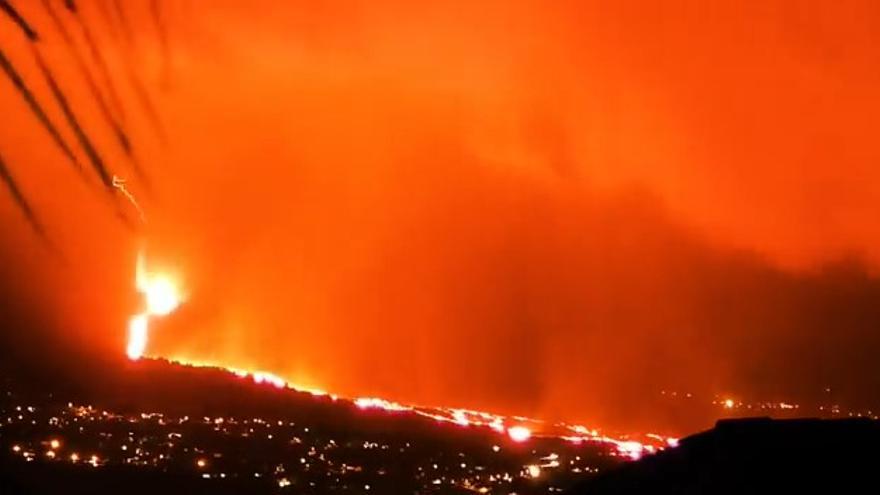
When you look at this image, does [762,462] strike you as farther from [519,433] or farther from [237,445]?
[519,433]

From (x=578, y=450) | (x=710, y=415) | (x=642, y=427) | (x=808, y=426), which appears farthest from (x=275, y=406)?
(x=808, y=426)

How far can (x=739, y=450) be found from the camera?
10531 millimetres

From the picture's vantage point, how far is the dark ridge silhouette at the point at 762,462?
10.0 metres

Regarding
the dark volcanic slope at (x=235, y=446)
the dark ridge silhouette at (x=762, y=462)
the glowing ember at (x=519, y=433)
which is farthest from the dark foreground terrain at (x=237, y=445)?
the dark ridge silhouette at (x=762, y=462)

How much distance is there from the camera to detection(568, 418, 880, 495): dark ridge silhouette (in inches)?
396

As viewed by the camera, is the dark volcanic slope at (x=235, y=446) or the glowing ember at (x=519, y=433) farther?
the glowing ember at (x=519, y=433)

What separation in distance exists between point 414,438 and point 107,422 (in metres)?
12.3

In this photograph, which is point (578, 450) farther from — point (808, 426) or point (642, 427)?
point (808, 426)

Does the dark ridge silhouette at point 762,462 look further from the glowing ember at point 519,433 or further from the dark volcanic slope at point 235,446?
the glowing ember at point 519,433

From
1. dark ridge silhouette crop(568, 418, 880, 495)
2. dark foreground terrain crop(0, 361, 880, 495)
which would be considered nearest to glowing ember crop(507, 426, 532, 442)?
dark foreground terrain crop(0, 361, 880, 495)

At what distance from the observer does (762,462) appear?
33.7 feet

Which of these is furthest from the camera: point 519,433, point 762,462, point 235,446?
→ point 519,433

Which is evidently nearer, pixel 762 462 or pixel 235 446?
pixel 762 462

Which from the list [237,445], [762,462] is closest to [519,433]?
[237,445]
